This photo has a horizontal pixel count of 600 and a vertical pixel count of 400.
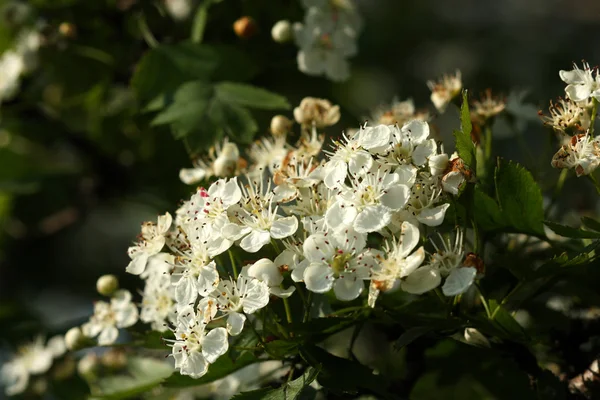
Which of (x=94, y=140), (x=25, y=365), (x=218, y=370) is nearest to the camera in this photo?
(x=218, y=370)

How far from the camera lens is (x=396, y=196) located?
129 centimetres

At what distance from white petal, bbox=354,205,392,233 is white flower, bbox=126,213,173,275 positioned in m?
0.42

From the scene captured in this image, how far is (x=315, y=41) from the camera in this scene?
2.11 meters

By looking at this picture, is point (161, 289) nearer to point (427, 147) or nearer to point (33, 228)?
point (427, 147)

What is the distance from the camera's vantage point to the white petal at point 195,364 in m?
1.36

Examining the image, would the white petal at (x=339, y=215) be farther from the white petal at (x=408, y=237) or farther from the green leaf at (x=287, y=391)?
the green leaf at (x=287, y=391)

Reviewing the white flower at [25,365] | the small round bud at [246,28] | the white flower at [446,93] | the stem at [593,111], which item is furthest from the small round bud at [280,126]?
the white flower at [25,365]

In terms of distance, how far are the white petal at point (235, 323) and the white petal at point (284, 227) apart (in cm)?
14

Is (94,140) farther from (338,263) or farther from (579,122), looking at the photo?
(579,122)

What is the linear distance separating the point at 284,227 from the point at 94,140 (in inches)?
54.4

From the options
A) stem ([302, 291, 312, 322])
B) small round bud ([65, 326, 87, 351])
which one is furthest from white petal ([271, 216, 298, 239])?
small round bud ([65, 326, 87, 351])

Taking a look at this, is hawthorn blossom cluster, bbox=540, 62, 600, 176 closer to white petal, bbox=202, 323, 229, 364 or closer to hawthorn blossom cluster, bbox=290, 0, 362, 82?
white petal, bbox=202, 323, 229, 364

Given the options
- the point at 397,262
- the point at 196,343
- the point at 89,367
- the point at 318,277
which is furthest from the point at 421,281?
the point at 89,367

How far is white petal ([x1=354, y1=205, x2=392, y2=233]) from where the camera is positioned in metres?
1.26
